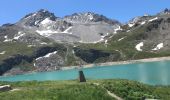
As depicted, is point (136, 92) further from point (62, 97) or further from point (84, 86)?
point (62, 97)

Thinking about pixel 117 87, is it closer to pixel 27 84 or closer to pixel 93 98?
pixel 93 98

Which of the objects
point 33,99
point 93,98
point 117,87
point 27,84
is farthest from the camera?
point 27,84

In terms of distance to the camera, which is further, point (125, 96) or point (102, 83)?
point (102, 83)

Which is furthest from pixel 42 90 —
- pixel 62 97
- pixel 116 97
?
pixel 116 97

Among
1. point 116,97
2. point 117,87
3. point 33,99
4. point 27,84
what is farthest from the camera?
point 27,84

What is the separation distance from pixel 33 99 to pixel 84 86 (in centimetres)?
823

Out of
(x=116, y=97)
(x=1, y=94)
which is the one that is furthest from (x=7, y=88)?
(x=116, y=97)

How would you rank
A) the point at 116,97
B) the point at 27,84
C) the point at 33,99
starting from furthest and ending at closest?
the point at 27,84, the point at 116,97, the point at 33,99

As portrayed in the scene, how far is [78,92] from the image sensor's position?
41.4 meters

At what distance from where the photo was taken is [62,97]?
1564 inches

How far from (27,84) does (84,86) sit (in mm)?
8988

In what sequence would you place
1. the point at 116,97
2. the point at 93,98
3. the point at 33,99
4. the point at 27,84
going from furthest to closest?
the point at 27,84
the point at 116,97
the point at 93,98
the point at 33,99

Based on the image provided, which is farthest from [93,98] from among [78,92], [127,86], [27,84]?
[27,84]

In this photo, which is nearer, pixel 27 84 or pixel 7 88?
pixel 7 88
